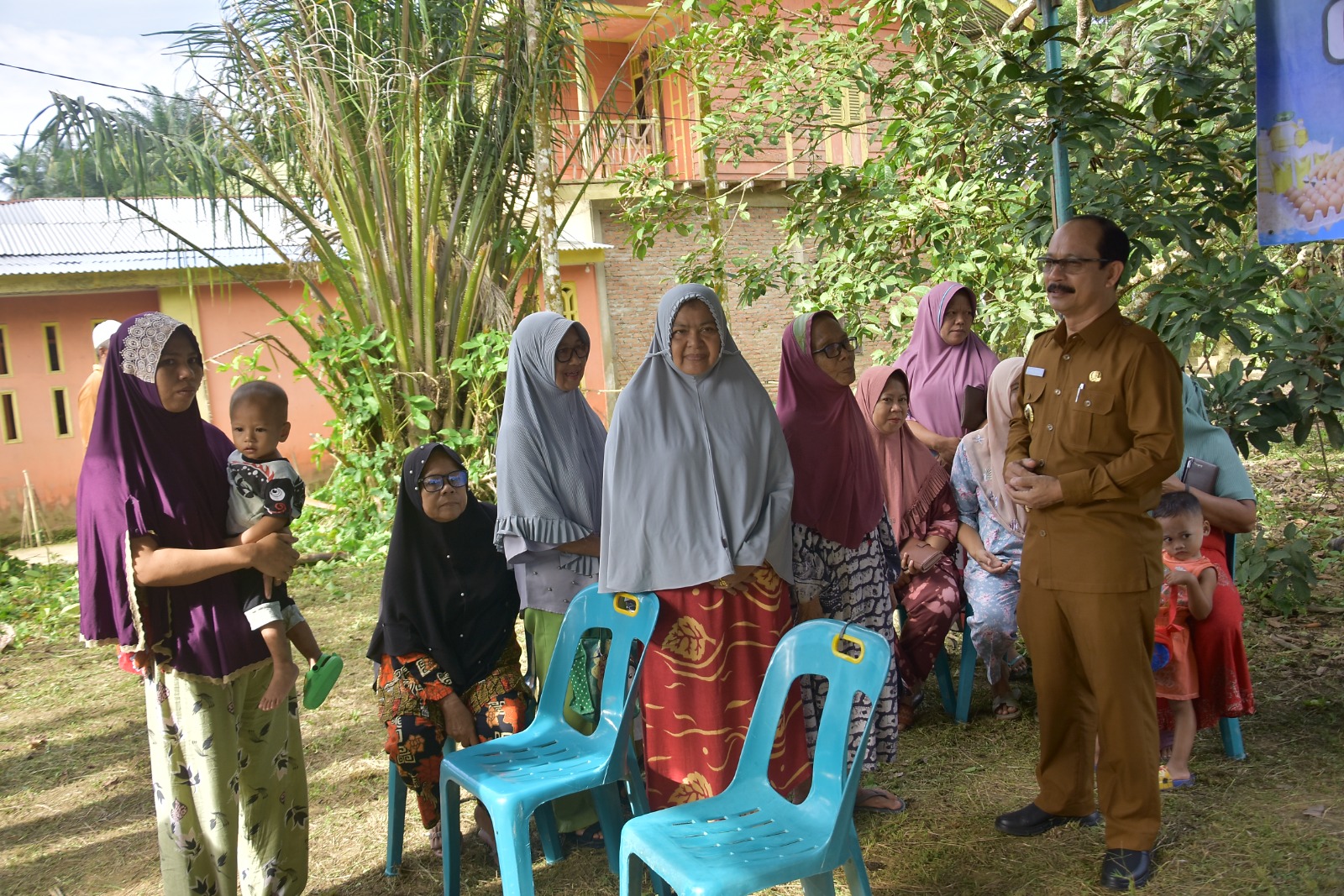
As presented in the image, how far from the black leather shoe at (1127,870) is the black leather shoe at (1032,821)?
0.32 m

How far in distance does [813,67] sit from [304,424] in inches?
278

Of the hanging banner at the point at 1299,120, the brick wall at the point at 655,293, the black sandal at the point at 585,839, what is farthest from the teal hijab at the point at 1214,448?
the brick wall at the point at 655,293

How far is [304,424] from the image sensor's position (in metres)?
10.9

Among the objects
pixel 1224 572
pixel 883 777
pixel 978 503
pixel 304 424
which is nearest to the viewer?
pixel 1224 572

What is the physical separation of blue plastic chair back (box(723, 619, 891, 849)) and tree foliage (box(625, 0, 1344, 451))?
1.82 m

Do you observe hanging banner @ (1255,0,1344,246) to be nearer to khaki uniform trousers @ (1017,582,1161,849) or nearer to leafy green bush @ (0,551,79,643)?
khaki uniform trousers @ (1017,582,1161,849)

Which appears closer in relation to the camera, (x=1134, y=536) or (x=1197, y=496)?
(x=1134, y=536)

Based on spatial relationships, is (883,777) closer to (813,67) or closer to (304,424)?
(813,67)

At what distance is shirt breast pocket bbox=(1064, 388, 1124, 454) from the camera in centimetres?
257

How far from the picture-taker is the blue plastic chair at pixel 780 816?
6.72ft

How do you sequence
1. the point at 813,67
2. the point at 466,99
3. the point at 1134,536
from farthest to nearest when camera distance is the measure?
the point at 466,99 < the point at 813,67 < the point at 1134,536

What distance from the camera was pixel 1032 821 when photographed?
2957mm

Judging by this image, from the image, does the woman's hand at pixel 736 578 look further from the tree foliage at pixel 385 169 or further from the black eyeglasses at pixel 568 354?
the tree foliage at pixel 385 169

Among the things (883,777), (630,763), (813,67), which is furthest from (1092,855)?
(813,67)
